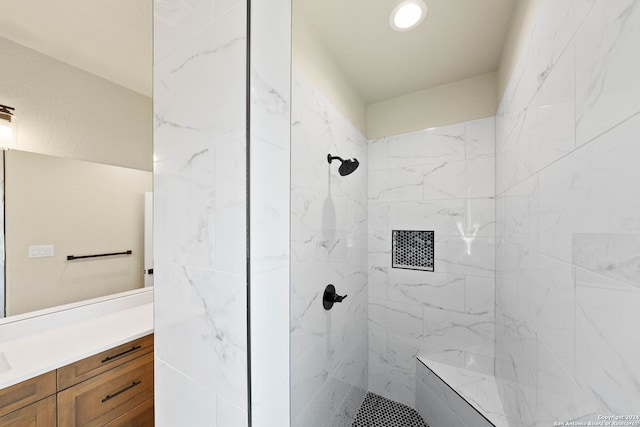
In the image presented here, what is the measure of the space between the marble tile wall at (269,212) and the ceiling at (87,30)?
0.99 m

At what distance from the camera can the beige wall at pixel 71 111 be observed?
1199 mm

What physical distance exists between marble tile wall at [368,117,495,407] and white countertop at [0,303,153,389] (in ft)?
5.33

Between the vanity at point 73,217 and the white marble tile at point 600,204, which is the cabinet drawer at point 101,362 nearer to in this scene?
the vanity at point 73,217

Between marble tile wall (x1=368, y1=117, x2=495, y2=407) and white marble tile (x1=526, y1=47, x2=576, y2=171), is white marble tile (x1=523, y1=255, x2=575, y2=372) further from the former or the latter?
marble tile wall (x1=368, y1=117, x2=495, y2=407)

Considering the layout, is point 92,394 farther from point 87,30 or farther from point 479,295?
point 479,295

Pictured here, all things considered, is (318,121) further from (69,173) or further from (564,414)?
(69,173)

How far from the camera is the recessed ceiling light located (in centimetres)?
108

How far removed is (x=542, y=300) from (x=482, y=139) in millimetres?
1200

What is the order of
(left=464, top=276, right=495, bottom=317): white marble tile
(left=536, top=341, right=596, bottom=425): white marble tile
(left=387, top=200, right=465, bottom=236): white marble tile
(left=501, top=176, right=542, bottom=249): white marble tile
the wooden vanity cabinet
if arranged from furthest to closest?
(left=387, top=200, right=465, bottom=236): white marble tile
(left=464, top=276, right=495, bottom=317): white marble tile
the wooden vanity cabinet
(left=501, top=176, right=542, bottom=249): white marble tile
(left=536, top=341, right=596, bottom=425): white marble tile

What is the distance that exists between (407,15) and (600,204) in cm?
118

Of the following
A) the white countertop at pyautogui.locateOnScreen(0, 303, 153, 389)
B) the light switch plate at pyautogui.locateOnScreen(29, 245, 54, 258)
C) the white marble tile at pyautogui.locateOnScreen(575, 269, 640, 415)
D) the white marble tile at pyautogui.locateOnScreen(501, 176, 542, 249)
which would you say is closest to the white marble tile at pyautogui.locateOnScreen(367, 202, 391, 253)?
the white marble tile at pyautogui.locateOnScreen(501, 176, 542, 249)

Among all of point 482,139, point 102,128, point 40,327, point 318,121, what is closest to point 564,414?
point 318,121

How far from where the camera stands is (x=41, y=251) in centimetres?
123

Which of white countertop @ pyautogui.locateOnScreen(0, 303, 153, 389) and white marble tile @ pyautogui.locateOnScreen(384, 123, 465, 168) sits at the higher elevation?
white marble tile @ pyautogui.locateOnScreen(384, 123, 465, 168)
